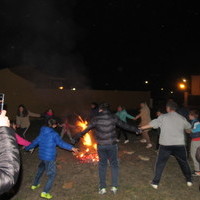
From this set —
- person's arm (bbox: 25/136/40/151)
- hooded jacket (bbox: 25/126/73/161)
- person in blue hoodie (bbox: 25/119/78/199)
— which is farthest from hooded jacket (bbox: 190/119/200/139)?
person's arm (bbox: 25/136/40/151)

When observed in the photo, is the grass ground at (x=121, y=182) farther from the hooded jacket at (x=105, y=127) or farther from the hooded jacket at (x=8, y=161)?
the hooded jacket at (x=8, y=161)

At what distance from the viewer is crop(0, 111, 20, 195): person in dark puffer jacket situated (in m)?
1.70

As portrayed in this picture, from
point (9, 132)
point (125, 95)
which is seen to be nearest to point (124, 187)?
point (9, 132)

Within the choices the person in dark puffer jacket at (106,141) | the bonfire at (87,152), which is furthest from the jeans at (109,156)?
the bonfire at (87,152)

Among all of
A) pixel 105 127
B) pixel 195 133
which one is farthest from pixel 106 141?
pixel 195 133

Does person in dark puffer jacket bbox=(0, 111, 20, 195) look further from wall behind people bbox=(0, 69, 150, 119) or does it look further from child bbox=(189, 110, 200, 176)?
wall behind people bbox=(0, 69, 150, 119)

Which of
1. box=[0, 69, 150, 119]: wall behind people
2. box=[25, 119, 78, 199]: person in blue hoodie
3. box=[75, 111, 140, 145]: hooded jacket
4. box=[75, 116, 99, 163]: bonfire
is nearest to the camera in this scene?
box=[25, 119, 78, 199]: person in blue hoodie

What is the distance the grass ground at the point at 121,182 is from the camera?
5.86 m

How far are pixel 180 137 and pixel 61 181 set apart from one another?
3.31m

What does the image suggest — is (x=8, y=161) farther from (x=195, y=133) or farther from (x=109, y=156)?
(x=195, y=133)

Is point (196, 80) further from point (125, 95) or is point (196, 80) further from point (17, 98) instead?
point (17, 98)

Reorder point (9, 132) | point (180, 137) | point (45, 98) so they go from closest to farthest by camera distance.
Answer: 1. point (9, 132)
2. point (180, 137)
3. point (45, 98)

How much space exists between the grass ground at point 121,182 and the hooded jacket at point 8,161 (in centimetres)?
439

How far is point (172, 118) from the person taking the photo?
602 cm
